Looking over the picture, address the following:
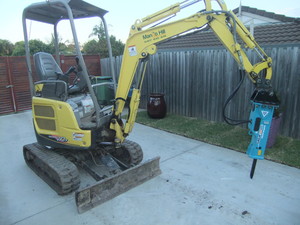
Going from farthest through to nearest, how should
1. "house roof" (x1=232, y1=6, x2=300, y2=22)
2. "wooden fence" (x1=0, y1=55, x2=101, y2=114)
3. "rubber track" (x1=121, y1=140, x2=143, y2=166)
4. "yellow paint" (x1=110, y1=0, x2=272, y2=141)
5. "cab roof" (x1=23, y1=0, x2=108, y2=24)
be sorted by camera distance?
"house roof" (x1=232, y1=6, x2=300, y2=22) < "wooden fence" (x1=0, y1=55, x2=101, y2=114) < "rubber track" (x1=121, y1=140, x2=143, y2=166) < "cab roof" (x1=23, y1=0, x2=108, y2=24) < "yellow paint" (x1=110, y1=0, x2=272, y2=141)

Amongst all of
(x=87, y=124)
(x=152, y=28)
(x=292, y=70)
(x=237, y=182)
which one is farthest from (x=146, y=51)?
(x=292, y=70)

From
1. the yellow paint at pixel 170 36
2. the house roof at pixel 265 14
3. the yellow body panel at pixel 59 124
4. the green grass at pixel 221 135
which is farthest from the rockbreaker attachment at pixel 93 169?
the house roof at pixel 265 14

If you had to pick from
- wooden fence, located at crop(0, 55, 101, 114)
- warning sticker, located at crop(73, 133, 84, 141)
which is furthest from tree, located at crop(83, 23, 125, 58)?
warning sticker, located at crop(73, 133, 84, 141)

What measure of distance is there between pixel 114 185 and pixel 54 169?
0.89 m

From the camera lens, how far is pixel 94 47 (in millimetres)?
23031

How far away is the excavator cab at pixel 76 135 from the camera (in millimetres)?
3412

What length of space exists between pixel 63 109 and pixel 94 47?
2079 cm

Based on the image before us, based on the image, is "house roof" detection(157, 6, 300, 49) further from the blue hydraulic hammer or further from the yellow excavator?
the blue hydraulic hammer

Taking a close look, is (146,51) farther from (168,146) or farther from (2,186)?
(2,186)

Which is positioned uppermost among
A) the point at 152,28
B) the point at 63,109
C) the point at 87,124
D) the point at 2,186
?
the point at 152,28

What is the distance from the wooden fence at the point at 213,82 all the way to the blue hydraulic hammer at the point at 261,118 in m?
2.63

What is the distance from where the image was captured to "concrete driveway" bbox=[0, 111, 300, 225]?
9.89 feet

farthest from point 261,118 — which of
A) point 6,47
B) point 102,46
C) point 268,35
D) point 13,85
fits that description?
point 6,47

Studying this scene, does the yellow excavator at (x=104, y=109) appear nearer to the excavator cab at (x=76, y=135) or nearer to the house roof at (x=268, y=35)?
the excavator cab at (x=76, y=135)
